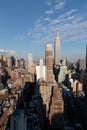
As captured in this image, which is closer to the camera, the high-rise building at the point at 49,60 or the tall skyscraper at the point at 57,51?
the high-rise building at the point at 49,60

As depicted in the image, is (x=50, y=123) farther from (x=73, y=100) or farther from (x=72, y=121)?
(x=73, y=100)

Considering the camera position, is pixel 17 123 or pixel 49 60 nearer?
pixel 17 123

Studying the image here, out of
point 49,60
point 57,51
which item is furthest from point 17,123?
point 57,51

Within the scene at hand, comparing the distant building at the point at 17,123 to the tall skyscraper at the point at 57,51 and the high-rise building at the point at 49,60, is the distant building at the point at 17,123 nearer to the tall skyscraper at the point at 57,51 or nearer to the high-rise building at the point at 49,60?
the high-rise building at the point at 49,60

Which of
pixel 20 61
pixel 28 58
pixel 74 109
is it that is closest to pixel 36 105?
pixel 74 109

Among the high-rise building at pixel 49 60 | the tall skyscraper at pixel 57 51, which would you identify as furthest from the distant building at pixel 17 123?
the tall skyscraper at pixel 57 51

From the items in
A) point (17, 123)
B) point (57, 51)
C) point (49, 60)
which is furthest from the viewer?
point (57, 51)

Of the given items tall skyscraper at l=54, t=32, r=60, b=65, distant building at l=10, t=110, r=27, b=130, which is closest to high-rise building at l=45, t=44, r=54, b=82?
tall skyscraper at l=54, t=32, r=60, b=65

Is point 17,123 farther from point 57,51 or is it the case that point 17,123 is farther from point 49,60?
point 57,51

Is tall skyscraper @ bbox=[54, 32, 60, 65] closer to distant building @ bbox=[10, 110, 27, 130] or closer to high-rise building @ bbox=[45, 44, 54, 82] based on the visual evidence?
high-rise building @ bbox=[45, 44, 54, 82]

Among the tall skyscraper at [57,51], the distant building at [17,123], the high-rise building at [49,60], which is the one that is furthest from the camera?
the tall skyscraper at [57,51]

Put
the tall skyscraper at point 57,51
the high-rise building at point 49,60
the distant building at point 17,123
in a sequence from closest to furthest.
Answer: the distant building at point 17,123 < the high-rise building at point 49,60 < the tall skyscraper at point 57,51
